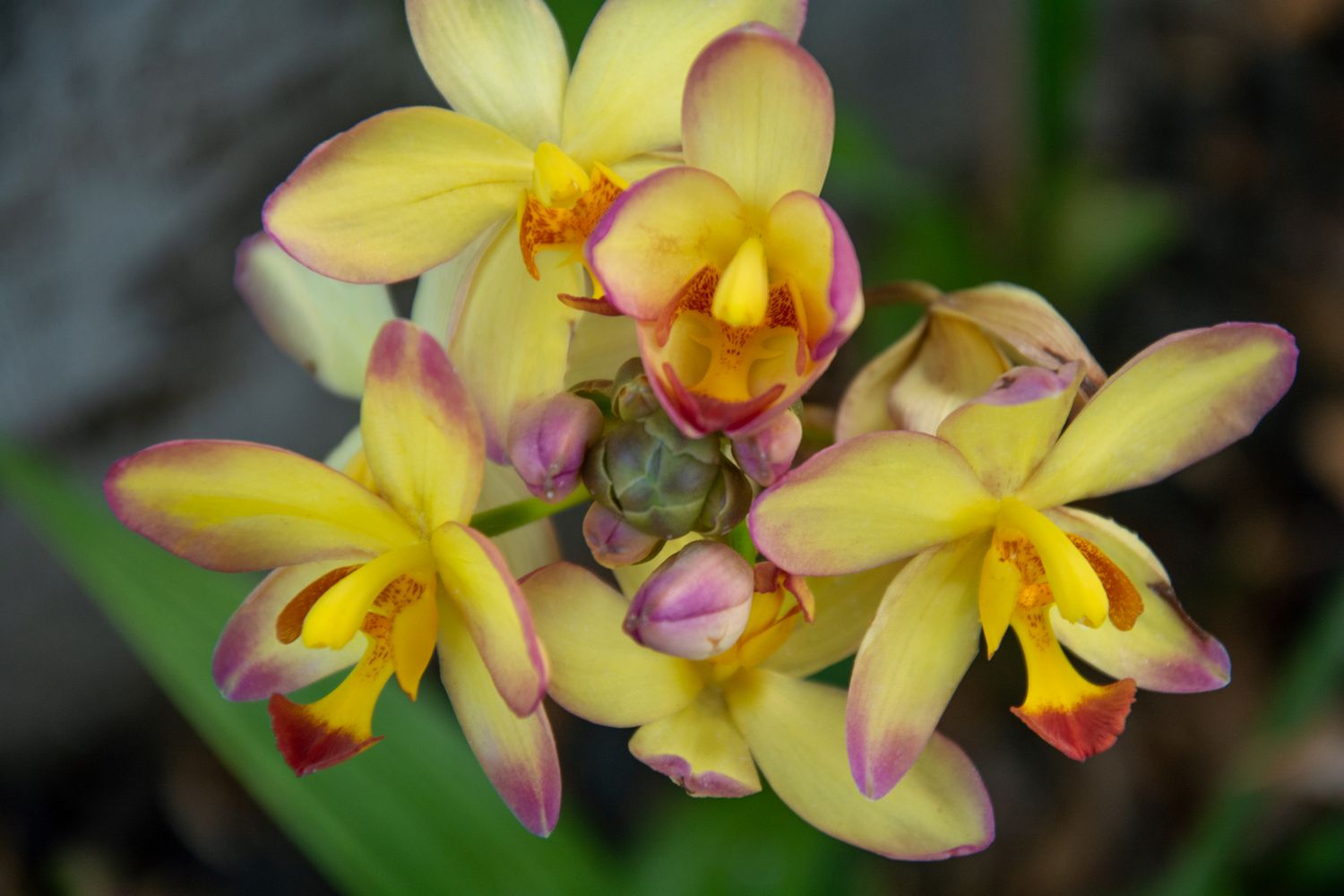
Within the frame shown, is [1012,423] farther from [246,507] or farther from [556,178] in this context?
[246,507]

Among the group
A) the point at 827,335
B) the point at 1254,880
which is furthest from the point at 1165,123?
the point at 827,335

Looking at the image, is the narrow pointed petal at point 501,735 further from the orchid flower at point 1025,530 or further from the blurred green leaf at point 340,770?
the blurred green leaf at point 340,770

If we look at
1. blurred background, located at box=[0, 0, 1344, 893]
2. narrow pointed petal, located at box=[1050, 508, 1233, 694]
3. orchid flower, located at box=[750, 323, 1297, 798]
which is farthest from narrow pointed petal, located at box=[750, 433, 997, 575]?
blurred background, located at box=[0, 0, 1344, 893]

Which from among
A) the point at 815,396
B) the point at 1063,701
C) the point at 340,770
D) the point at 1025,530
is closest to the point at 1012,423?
the point at 1025,530

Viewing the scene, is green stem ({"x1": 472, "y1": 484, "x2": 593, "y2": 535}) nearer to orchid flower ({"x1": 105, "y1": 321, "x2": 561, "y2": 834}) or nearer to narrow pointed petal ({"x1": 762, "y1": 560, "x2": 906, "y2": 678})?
orchid flower ({"x1": 105, "y1": 321, "x2": 561, "y2": 834})

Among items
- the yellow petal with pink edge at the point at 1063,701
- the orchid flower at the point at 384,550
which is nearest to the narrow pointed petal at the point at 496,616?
the orchid flower at the point at 384,550

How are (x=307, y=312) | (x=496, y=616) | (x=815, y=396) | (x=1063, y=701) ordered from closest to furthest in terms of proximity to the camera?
(x=496, y=616), (x=1063, y=701), (x=307, y=312), (x=815, y=396)

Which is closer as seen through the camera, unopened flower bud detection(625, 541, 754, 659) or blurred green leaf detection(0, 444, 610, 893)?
unopened flower bud detection(625, 541, 754, 659)
